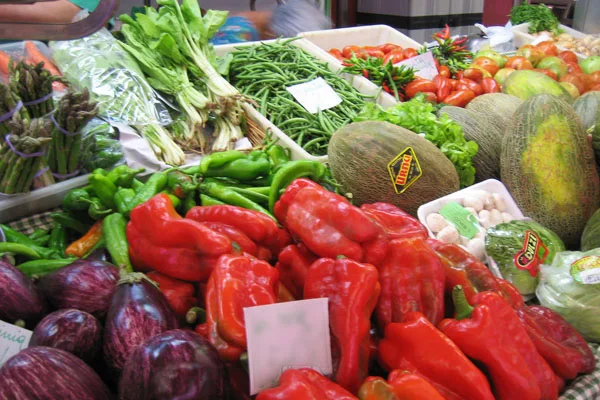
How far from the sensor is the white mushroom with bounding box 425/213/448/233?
7.52 ft

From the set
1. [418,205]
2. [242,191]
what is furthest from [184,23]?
[418,205]

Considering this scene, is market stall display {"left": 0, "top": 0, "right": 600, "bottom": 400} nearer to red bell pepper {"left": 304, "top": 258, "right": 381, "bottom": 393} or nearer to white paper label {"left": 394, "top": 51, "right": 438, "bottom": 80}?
red bell pepper {"left": 304, "top": 258, "right": 381, "bottom": 393}

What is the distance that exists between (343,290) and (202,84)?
2.39m

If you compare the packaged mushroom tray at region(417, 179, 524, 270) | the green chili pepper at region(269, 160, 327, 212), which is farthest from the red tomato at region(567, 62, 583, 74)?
the green chili pepper at region(269, 160, 327, 212)

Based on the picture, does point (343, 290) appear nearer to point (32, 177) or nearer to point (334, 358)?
point (334, 358)

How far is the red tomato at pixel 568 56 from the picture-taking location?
4598 millimetres

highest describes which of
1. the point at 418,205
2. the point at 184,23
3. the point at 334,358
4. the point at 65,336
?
the point at 184,23

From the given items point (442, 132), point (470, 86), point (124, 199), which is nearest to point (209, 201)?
point (124, 199)

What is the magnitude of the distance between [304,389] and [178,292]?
63 centimetres

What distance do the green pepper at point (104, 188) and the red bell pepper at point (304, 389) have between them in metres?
1.25

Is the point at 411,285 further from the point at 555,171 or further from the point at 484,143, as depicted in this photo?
the point at 484,143

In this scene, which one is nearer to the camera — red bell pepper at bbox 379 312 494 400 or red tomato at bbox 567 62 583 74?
red bell pepper at bbox 379 312 494 400

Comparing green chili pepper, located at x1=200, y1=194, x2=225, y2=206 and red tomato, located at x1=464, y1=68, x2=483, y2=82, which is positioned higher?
green chili pepper, located at x1=200, y1=194, x2=225, y2=206

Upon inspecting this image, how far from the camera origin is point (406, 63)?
4.12 meters
